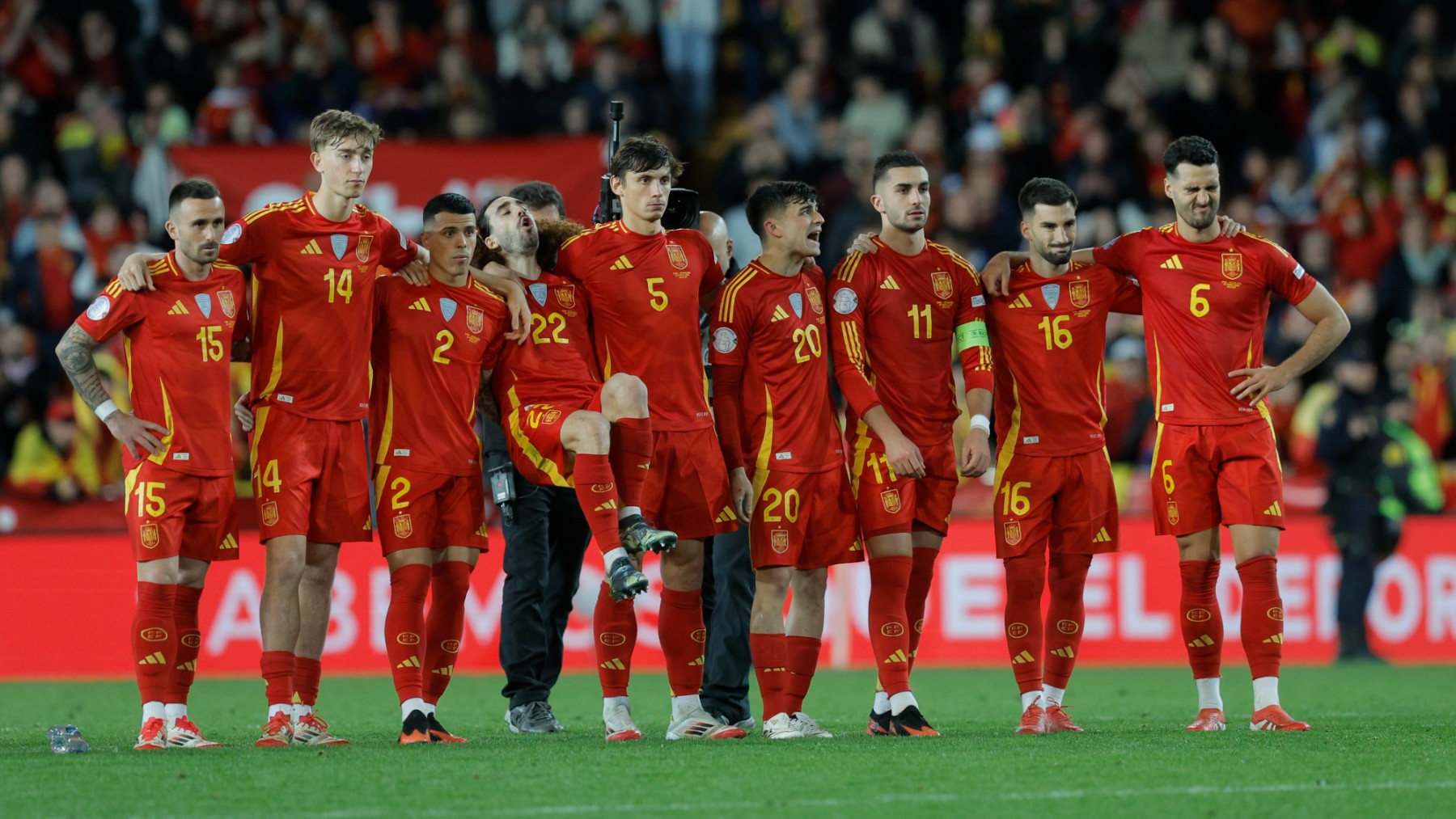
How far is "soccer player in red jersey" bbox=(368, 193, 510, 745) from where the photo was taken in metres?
8.27

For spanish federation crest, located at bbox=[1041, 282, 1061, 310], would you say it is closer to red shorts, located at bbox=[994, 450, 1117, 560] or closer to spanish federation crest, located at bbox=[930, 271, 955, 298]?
spanish federation crest, located at bbox=[930, 271, 955, 298]

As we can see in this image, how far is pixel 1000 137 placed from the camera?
18.2 m

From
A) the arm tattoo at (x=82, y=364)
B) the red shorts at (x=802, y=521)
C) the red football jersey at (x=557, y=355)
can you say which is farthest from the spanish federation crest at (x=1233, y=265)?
the arm tattoo at (x=82, y=364)

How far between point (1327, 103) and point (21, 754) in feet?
48.4

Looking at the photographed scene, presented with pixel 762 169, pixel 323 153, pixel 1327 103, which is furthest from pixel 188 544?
pixel 1327 103

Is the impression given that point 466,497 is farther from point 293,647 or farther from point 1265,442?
point 1265,442

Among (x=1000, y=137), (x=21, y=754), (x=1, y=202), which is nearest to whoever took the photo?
(x=21, y=754)

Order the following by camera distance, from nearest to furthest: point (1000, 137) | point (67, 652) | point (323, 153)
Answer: point (323, 153)
point (67, 652)
point (1000, 137)

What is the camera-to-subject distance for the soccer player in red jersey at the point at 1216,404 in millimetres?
8305

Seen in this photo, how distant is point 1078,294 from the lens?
28.5 ft

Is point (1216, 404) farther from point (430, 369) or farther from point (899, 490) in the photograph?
point (430, 369)

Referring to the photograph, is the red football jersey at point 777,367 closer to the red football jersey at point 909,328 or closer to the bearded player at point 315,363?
the red football jersey at point 909,328

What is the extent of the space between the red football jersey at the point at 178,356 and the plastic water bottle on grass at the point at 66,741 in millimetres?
1156

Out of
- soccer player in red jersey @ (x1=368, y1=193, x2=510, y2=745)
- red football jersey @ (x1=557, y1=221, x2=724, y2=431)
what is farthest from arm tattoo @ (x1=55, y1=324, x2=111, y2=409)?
→ red football jersey @ (x1=557, y1=221, x2=724, y2=431)
